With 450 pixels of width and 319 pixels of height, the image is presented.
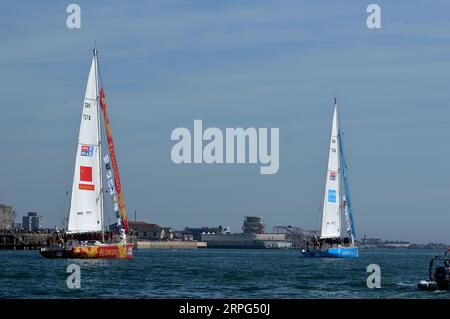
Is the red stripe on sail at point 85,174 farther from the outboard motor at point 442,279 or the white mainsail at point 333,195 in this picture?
the outboard motor at point 442,279

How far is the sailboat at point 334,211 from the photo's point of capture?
12619 cm

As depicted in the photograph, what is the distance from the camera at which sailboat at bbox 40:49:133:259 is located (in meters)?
94.8

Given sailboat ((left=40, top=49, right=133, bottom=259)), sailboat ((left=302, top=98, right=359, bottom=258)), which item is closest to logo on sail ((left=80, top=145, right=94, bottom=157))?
sailboat ((left=40, top=49, right=133, bottom=259))

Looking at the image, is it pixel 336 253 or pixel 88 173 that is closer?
pixel 88 173

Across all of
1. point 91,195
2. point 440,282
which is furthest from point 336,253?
point 440,282

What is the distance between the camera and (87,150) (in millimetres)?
95125

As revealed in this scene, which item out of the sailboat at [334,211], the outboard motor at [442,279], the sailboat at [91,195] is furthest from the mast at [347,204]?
the outboard motor at [442,279]

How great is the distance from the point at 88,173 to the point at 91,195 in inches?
92.8

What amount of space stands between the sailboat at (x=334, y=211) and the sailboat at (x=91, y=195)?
35.8m

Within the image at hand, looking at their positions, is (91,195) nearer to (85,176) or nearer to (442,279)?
(85,176)

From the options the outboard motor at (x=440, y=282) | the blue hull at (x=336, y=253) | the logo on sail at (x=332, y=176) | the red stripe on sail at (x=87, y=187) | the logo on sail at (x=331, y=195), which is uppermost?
the logo on sail at (x=332, y=176)

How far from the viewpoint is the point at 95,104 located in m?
97.4

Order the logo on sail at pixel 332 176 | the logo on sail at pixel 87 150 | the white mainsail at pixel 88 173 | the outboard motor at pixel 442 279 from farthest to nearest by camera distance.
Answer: the logo on sail at pixel 332 176 < the white mainsail at pixel 88 173 < the logo on sail at pixel 87 150 < the outboard motor at pixel 442 279

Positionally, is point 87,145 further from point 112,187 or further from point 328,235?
point 328,235
